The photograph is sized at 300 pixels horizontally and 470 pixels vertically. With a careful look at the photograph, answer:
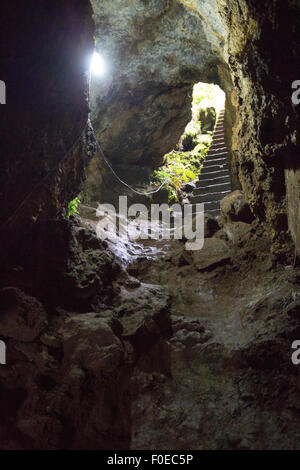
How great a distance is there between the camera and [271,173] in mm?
5238

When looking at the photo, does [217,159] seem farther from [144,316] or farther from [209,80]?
[144,316]

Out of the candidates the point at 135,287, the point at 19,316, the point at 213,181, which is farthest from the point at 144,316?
the point at 213,181

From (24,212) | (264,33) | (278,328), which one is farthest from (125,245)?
(264,33)

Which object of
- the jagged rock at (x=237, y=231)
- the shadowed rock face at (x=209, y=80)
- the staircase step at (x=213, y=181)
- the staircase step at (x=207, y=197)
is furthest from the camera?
the staircase step at (x=213, y=181)

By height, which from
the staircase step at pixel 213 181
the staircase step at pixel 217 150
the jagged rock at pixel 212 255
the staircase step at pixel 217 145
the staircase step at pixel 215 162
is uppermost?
the staircase step at pixel 217 145

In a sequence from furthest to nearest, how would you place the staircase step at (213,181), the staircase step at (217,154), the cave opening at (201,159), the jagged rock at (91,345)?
the staircase step at (217,154)
the cave opening at (201,159)
the staircase step at (213,181)
the jagged rock at (91,345)

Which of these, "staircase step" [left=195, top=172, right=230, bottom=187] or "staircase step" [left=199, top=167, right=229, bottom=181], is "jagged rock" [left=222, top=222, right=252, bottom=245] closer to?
"staircase step" [left=195, top=172, right=230, bottom=187]

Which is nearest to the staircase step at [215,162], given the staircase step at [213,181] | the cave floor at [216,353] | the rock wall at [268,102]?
the staircase step at [213,181]

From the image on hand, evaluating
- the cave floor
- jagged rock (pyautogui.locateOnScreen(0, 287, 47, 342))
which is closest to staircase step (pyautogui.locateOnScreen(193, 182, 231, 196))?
the cave floor

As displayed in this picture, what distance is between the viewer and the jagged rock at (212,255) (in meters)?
6.11

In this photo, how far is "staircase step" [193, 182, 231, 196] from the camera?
1181cm

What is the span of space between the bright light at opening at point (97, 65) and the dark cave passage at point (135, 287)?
13.4 feet

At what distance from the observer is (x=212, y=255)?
6320 mm

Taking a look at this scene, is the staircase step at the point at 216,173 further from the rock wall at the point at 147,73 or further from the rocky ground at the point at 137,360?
the rocky ground at the point at 137,360
